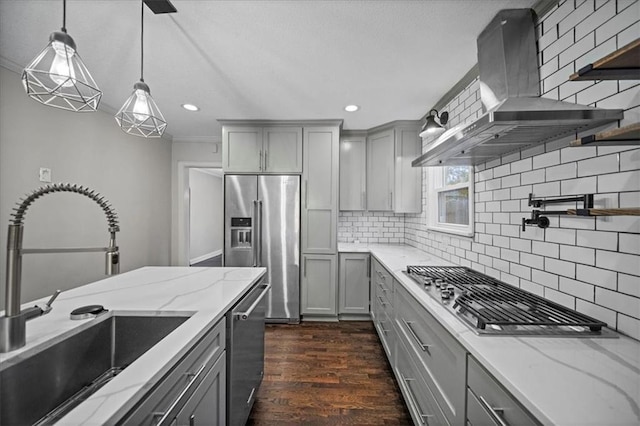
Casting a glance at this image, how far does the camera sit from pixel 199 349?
3.30 feet

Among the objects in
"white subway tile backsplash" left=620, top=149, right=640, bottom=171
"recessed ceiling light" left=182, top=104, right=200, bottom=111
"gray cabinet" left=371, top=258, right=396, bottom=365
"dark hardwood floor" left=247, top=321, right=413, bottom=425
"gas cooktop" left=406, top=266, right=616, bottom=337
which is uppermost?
"recessed ceiling light" left=182, top=104, right=200, bottom=111

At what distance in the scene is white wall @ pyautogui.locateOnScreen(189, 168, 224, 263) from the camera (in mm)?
6773

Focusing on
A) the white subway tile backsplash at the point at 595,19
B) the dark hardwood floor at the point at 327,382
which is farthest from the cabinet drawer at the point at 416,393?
the white subway tile backsplash at the point at 595,19

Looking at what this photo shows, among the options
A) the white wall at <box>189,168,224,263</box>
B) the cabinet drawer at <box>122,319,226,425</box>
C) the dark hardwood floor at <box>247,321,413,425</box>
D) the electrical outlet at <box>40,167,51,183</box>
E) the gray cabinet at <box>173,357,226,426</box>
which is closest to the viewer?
the cabinet drawer at <box>122,319,226,425</box>

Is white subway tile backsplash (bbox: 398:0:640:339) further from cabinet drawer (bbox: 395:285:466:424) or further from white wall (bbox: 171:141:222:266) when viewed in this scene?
white wall (bbox: 171:141:222:266)

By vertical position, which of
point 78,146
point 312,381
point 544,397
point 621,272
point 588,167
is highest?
point 78,146

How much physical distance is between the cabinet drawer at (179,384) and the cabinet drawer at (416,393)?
108cm

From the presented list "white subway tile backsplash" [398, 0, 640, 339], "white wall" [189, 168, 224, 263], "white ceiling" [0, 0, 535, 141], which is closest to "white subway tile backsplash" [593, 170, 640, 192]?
"white subway tile backsplash" [398, 0, 640, 339]

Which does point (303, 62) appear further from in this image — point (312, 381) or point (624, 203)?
point (312, 381)

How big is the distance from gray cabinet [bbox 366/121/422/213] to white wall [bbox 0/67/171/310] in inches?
126

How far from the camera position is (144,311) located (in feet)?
3.73

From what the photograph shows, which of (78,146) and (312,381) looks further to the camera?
(78,146)

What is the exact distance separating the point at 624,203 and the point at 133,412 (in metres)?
1.79

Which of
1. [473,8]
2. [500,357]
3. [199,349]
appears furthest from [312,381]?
[473,8]
